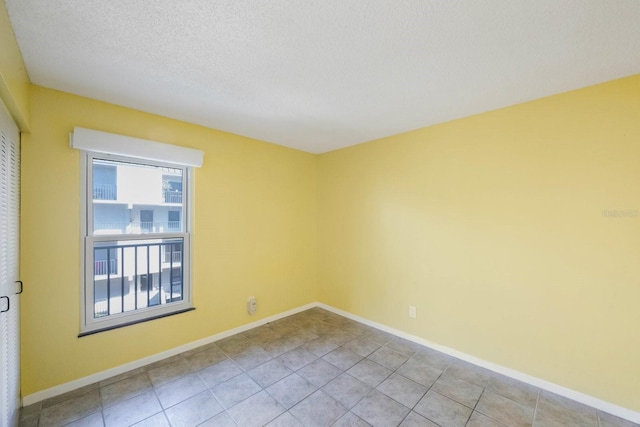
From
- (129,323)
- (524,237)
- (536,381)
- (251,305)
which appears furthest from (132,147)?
(536,381)

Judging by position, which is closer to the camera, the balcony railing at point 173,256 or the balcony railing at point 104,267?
the balcony railing at point 104,267

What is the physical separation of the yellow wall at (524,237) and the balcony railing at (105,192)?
8.91ft

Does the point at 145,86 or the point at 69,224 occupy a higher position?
the point at 145,86

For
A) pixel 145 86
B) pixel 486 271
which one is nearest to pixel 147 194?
pixel 145 86

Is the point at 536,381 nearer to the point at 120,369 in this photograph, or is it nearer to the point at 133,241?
the point at 120,369

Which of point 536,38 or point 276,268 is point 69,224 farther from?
point 536,38

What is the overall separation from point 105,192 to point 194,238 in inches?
33.6

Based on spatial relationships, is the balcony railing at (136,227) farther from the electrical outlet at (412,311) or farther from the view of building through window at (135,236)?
the electrical outlet at (412,311)

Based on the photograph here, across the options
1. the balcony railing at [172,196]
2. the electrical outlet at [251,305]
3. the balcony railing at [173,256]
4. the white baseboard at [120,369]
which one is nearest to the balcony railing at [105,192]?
the balcony railing at [172,196]

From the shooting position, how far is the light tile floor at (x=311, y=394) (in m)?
1.76

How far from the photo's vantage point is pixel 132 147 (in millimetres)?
2258

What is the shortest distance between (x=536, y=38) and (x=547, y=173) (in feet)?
3.72

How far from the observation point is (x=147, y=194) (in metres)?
2.49

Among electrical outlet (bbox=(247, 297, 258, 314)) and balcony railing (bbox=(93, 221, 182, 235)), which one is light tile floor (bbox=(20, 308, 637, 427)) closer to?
electrical outlet (bbox=(247, 297, 258, 314))
